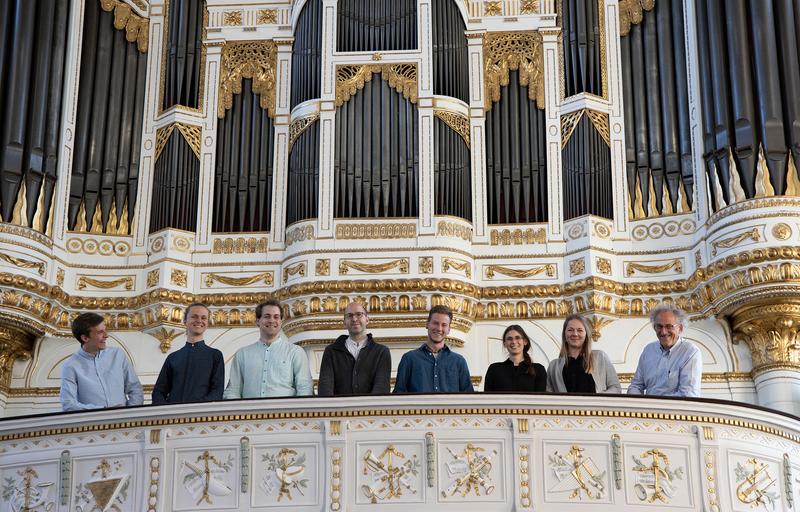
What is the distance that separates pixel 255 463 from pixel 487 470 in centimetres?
161

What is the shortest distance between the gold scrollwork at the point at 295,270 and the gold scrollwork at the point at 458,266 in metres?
1.37

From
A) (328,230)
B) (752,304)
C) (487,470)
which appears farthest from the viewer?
(328,230)

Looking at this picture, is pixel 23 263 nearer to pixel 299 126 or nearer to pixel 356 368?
pixel 299 126

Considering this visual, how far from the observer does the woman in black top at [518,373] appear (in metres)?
10.5

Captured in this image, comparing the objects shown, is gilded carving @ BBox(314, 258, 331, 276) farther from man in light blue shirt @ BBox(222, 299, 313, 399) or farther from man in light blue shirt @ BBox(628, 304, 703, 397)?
man in light blue shirt @ BBox(628, 304, 703, 397)

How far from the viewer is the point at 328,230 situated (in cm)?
1459

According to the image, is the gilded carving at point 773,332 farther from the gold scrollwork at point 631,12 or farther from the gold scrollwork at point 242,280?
the gold scrollwork at point 242,280

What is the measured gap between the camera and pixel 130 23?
16031mm

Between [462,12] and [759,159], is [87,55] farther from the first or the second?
[759,159]

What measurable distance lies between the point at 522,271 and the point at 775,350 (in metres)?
2.53

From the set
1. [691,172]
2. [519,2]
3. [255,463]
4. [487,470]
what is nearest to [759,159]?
Result: [691,172]

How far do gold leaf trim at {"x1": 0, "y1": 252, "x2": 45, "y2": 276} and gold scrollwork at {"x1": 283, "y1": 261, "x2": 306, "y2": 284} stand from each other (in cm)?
235

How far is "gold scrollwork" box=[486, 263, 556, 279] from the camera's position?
14539 mm

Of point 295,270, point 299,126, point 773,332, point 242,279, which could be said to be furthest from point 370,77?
point 773,332
